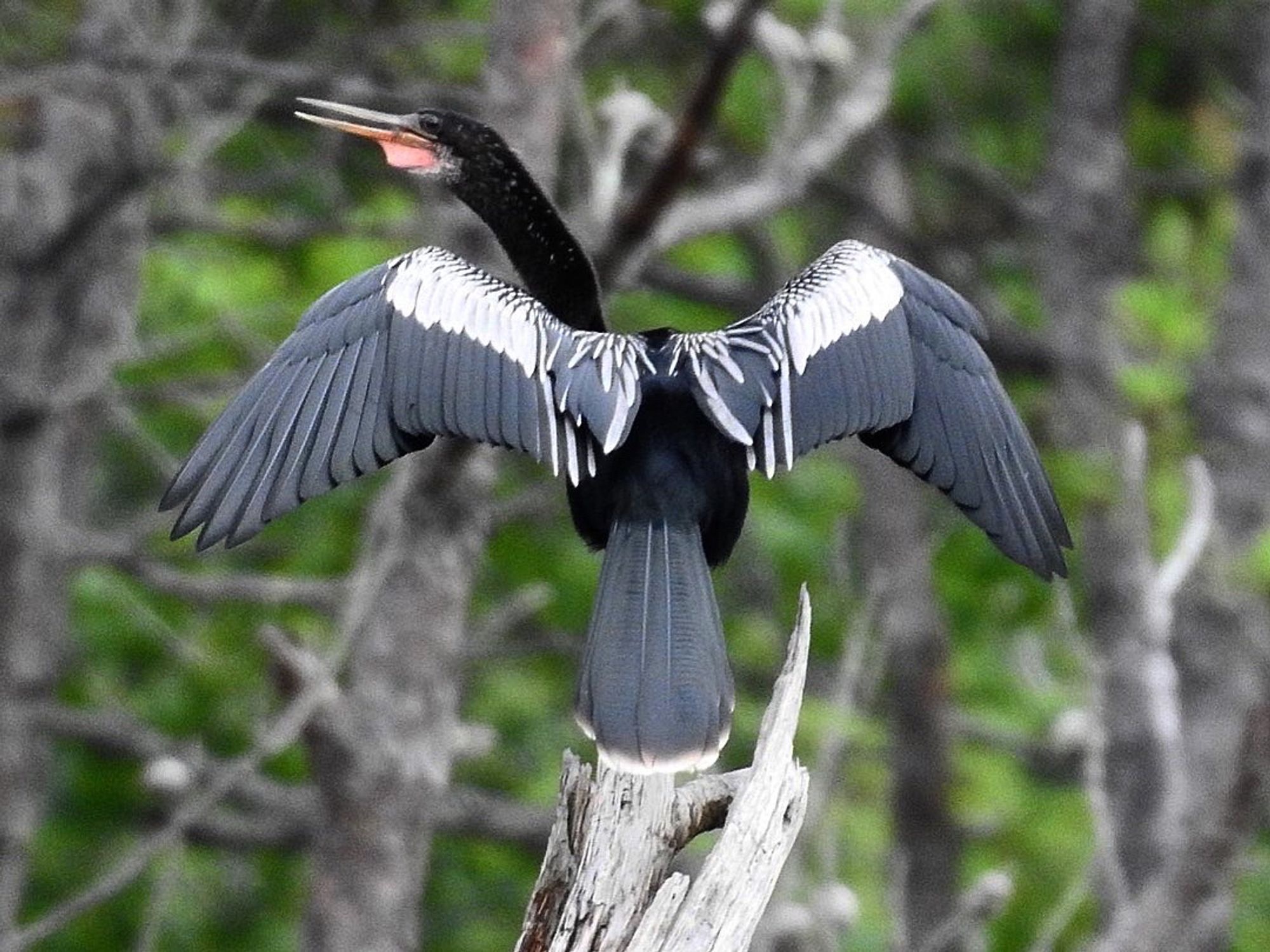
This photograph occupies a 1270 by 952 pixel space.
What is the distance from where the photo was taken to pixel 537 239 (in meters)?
5.49

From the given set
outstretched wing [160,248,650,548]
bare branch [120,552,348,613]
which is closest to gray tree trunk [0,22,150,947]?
bare branch [120,552,348,613]

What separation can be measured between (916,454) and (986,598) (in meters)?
4.91

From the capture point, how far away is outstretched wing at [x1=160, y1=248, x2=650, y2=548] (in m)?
4.43

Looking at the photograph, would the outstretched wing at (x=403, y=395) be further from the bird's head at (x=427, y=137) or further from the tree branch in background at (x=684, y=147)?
the tree branch in background at (x=684, y=147)

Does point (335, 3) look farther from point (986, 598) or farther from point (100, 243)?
point (986, 598)

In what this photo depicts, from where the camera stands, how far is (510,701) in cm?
1088

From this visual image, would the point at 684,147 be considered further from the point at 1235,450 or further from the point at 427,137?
the point at 1235,450

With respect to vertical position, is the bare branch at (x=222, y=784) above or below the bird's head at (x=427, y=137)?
below

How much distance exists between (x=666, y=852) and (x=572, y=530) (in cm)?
583

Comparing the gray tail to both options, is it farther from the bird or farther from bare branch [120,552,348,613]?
bare branch [120,552,348,613]

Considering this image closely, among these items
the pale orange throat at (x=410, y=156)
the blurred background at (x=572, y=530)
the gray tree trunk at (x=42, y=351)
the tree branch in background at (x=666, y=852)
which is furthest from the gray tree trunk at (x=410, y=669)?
the tree branch in background at (x=666, y=852)

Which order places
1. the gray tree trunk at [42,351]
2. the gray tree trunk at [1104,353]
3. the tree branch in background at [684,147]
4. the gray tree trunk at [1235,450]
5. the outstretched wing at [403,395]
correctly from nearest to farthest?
1. the outstretched wing at [403,395]
2. the tree branch in background at [684,147]
3. the gray tree trunk at [42,351]
4. the gray tree trunk at [1104,353]
5. the gray tree trunk at [1235,450]

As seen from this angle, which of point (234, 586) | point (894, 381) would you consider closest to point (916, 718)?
point (234, 586)

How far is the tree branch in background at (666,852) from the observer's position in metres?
4.03
